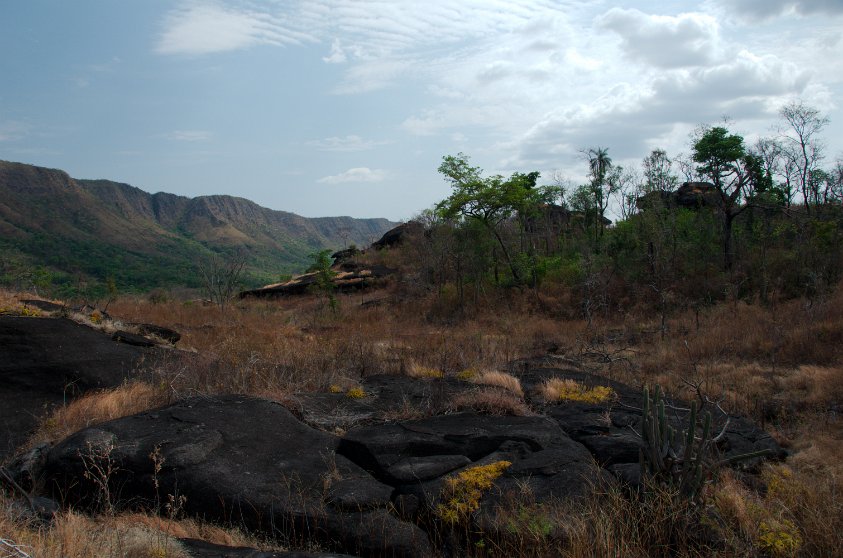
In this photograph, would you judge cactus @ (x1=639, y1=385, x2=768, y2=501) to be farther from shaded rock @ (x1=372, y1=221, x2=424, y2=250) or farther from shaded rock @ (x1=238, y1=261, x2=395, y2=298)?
shaded rock @ (x1=372, y1=221, x2=424, y2=250)

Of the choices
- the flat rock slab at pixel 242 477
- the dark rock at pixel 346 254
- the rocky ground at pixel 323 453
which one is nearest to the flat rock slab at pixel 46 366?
the rocky ground at pixel 323 453

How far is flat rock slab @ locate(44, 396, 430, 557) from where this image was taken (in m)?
4.16

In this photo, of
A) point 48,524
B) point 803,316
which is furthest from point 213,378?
point 803,316

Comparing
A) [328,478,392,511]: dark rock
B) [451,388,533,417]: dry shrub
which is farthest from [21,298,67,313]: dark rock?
[328,478,392,511]: dark rock

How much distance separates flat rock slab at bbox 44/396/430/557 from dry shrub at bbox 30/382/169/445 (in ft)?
3.22

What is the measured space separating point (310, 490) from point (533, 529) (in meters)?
1.92

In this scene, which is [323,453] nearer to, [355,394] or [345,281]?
[355,394]

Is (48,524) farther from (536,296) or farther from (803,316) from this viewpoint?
(536,296)

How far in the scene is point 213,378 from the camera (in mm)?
7738

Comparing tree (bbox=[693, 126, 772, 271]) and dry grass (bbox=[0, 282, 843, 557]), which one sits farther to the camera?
tree (bbox=[693, 126, 772, 271])

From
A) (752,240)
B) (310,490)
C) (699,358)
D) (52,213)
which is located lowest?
(699,358)

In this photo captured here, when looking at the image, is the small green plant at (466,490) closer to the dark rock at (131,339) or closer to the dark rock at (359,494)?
the dark rock at (359,494)

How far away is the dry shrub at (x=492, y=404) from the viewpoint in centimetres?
656

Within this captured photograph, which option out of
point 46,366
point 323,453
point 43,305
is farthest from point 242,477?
point 43,305
